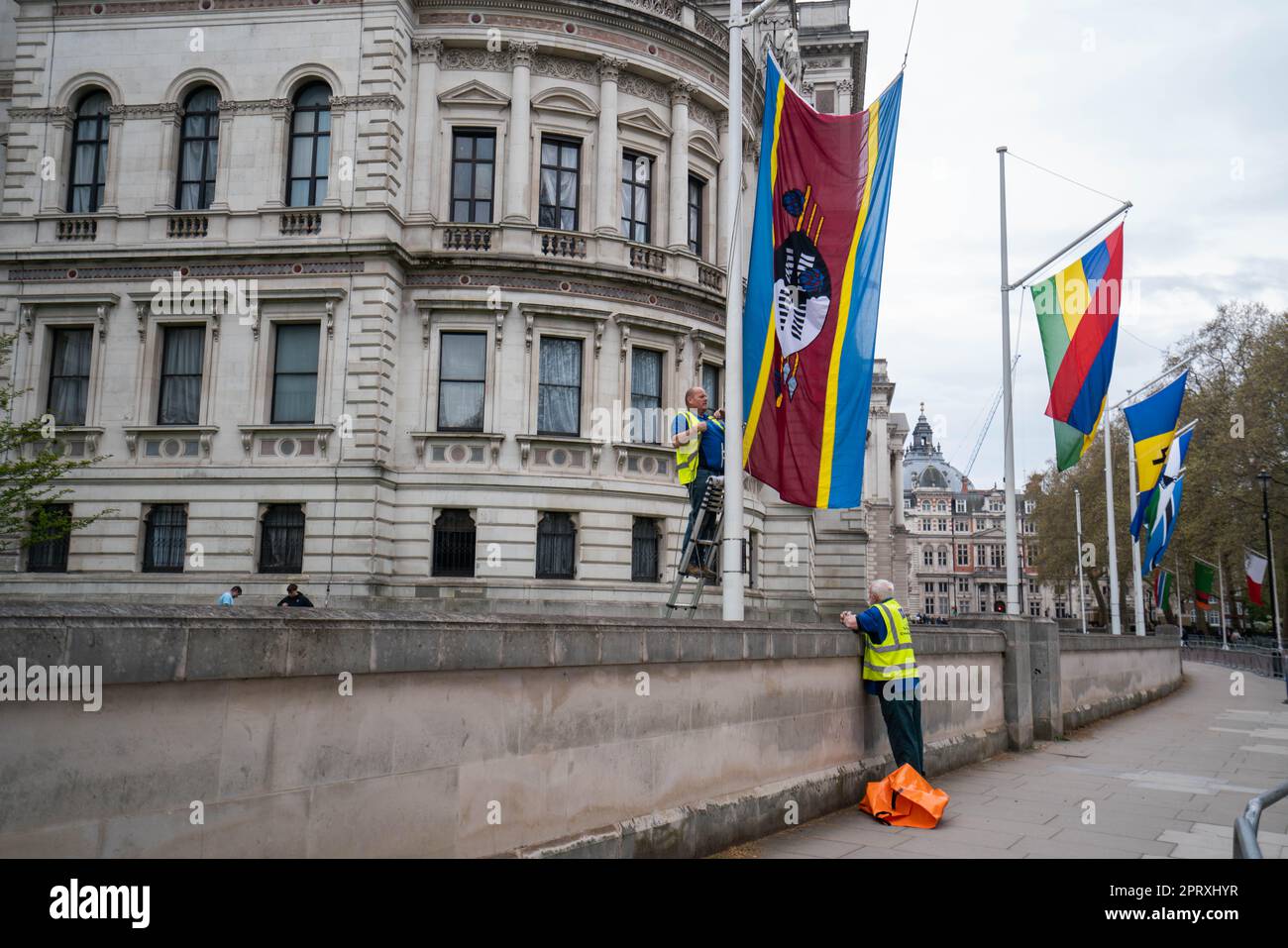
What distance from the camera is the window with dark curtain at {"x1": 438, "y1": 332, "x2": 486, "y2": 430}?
91.9 ft

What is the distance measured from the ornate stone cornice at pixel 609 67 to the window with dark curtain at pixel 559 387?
24.7 feet

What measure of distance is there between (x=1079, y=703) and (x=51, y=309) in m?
27.0

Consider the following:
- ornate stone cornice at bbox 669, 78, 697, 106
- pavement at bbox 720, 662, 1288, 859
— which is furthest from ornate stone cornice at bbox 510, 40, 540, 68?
pavement at bbox 720, 662, 1288, 859

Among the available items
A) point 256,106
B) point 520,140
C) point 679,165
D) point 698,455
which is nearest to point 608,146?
point 679,165

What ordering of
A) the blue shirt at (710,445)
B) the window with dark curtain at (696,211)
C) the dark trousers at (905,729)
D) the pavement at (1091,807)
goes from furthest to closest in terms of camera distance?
1. the window with dark curtain at (696,211)
2. the blue shirt at (710,445)
3. the dark trousers at (905,729)
4. the pavement at (1091,807)

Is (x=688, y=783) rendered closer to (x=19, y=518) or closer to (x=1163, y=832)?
(x=1163, y=832)

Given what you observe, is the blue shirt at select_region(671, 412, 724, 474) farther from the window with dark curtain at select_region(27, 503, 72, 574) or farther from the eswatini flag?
the window with dark curtain at select_region(27, 503, 72, 574)

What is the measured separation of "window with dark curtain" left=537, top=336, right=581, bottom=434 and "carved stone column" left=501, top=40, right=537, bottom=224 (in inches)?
139

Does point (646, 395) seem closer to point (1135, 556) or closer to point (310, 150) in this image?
point (310, 150)

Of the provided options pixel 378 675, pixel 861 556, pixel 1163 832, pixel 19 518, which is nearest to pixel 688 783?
pixel 378 675

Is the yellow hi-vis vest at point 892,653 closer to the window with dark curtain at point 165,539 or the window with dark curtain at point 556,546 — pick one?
the window with dark curtain at point 556,546

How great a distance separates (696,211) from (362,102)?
10.2 meters

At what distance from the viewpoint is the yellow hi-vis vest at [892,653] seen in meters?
10.4

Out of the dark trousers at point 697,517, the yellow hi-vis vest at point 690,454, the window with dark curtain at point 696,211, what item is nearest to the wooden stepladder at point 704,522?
the dark trousers at point 697,517
